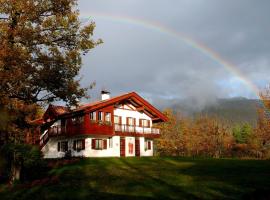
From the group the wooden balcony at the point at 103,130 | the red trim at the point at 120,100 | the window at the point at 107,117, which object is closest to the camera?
the wooden balcony at the point at 103,130

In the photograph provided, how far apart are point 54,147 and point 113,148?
32.1 ft

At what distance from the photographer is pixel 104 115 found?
50125 mm

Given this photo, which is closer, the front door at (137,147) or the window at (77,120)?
the window at (77,120)

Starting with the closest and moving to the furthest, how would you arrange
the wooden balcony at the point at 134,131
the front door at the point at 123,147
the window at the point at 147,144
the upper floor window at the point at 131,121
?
1. the wooden balcony at the point at 134,131
2. the front door at the point at 123,147
3. the upper floor window at the point at 131,121
4. the window at the point at 147,144

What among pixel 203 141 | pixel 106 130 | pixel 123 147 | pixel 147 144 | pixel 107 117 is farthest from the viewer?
pixel 203 141

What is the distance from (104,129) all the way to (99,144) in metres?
2.31

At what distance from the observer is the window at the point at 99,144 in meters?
49.2

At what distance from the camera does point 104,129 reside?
160ft

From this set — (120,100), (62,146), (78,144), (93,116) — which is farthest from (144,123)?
(62,146)

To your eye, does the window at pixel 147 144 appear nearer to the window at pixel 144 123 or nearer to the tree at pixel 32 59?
the window at pixel 144 123

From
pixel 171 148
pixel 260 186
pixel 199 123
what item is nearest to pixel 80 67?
pixel 260 186

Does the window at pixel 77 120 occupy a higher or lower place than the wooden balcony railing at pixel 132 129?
higher

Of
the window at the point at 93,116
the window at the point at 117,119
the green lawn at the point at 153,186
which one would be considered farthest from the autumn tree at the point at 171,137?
the green lawn at the point at 153,186

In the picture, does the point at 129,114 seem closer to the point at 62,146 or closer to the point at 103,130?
the point at 103,130
